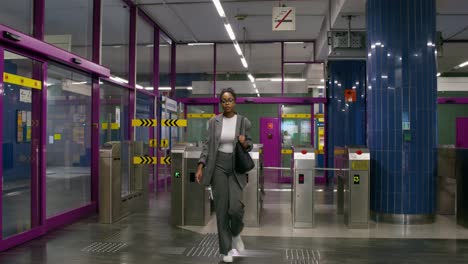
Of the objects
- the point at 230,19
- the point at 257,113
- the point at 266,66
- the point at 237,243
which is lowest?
the point at 237,243

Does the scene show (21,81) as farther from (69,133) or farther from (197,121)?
(197,121)

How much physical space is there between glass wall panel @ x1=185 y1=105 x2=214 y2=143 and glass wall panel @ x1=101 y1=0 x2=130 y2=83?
10.5ft

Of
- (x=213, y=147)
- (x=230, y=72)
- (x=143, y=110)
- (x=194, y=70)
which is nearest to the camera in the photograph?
(x=213, y=147)

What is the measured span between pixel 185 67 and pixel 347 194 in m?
9.44

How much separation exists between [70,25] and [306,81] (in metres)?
7.05

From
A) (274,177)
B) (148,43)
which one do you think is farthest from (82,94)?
(274,177)

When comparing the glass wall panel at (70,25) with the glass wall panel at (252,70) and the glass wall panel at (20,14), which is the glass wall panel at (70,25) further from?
the glass wall panel at (252,70)

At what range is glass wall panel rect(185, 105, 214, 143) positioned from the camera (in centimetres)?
1126

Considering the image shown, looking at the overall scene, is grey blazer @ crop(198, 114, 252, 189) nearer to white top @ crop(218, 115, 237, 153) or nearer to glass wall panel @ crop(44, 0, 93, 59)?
white top @ crop(218, 115, 237, 153)

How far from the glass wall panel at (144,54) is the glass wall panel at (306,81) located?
374 cm

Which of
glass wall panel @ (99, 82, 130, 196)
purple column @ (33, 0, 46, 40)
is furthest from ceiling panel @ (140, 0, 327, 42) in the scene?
purple column @ (33, 0, 46, 40)

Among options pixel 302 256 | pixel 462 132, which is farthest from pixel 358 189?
pixel 462 132

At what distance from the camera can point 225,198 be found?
3881mm

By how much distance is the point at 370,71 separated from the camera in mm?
6277
